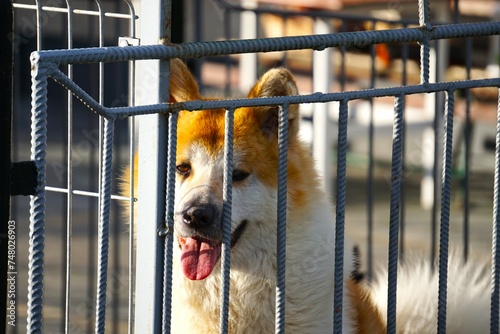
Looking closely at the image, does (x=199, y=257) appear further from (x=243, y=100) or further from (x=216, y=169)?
(x=243, y=100)

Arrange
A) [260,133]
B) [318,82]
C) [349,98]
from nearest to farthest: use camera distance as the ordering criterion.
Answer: [349,98] < [260,133] < [318,82]

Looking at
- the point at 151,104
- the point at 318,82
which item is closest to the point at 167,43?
the point at 151,104

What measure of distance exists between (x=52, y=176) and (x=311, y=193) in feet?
19.9

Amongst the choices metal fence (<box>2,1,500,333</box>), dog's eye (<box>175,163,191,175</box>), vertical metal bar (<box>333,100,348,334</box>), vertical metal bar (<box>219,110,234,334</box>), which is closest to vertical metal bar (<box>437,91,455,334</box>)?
metal fence (<box>2,1,500,333</box>)

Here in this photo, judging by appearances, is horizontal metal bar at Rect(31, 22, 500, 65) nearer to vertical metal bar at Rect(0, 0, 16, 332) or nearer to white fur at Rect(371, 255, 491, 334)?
vertical metal bar at Rect(0, 0, 16, 332)

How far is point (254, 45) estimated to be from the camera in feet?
8.08

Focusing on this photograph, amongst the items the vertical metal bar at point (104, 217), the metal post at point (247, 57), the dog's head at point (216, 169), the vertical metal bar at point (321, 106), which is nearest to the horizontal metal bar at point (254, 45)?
the vertical metal bar at point (104, 217)

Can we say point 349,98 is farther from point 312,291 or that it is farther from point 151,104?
point 312,291

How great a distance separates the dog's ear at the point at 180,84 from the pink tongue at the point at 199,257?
20.5 inches

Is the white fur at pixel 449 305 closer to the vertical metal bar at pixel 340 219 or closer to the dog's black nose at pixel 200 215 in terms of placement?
the dog's black nose at pixel 200 215

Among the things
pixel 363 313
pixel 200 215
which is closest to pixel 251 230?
pixel 200 215

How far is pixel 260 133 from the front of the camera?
3.58 metres

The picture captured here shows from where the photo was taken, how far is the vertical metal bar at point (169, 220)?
2375mm

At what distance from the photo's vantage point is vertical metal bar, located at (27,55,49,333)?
213 centimetres
